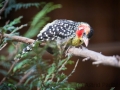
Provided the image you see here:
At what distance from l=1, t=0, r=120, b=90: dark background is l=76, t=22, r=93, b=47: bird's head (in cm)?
88

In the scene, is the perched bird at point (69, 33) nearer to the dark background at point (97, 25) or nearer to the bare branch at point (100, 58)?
the bare branch at point (100, 58)

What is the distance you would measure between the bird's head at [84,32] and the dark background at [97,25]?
0.88 metres

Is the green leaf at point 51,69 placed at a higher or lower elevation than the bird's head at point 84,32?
lower

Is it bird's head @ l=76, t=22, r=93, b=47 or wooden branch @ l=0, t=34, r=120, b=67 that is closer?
wooden branch @ l=0, t=34, r=120, b=67

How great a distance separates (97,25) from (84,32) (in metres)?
1.08

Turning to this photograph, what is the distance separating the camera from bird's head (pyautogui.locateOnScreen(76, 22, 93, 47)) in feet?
3.92

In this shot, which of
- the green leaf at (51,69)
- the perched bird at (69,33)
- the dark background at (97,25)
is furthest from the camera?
the dark background at (97,25)

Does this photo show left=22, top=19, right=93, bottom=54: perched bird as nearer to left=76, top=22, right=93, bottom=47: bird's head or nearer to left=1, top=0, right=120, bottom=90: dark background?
left=76, top=22, right=93, bottom=47: bird's head

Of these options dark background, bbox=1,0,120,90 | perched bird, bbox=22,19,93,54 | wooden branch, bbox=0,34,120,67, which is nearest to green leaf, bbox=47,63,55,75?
wooden branch, bbox=0,34,120,67

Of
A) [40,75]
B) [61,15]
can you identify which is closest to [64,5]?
[61,15]

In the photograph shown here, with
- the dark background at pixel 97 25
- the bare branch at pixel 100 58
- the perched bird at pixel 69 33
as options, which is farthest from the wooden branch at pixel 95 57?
the dark background at pixel 97 25

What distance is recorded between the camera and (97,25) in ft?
7.48

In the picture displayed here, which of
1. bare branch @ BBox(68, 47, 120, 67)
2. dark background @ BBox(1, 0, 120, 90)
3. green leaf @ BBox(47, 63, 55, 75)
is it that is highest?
dark background @ BBox(1, 0, 120, 90)

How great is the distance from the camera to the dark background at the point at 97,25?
7.20ft
